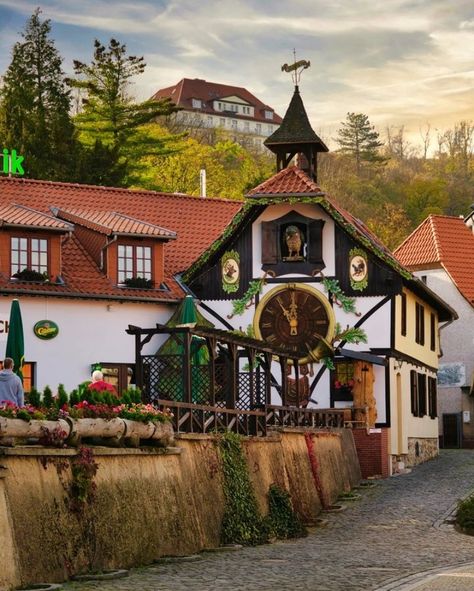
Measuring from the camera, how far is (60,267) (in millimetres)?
36750

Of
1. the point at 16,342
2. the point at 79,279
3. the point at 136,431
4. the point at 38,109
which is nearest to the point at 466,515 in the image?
the point at 136,431

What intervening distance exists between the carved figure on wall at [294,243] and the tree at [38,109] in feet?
58.7

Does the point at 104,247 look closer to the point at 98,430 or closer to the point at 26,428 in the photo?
the point at 98,430

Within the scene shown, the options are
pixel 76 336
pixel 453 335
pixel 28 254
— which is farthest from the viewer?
pixel 453 335

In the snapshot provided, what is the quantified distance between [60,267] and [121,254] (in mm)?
2125

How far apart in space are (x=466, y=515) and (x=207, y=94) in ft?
433

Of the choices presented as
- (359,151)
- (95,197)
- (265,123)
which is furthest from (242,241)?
(265,123)

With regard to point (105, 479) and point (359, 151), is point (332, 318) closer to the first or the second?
point (105, 479)

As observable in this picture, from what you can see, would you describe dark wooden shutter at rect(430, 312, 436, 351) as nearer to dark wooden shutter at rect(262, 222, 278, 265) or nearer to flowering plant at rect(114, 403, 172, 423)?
dark wooden shutter at rect(262, 222, 278, 265)

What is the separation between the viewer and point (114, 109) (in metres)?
67.2

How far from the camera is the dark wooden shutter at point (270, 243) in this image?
40.4m

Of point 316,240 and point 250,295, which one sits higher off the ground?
point 316,240

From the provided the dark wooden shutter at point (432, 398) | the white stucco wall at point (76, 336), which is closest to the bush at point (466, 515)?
the white stucco wall at point (76, 336)

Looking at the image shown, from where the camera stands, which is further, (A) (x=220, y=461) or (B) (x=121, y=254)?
(B) (x=121, y=254)
